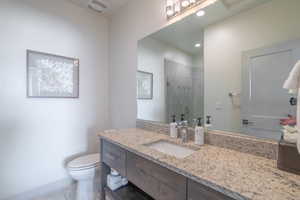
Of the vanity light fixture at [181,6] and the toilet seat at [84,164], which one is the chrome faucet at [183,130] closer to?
the vanity light fixture at [181,6]

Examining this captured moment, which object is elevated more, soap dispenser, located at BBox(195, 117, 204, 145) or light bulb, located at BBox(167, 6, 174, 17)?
light bulb, located at BBox(167, 6, 174, 17)

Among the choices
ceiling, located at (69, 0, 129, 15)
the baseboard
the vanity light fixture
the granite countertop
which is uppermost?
ceiling, located at (69, 0, 129, 15)

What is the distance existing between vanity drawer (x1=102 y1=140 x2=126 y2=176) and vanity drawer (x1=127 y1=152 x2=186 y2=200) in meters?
0.08

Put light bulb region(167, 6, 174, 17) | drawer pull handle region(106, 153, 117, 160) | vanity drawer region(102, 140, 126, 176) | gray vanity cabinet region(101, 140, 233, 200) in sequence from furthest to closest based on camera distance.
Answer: light bulb region(167, 6, 174, 17) < drawer pull handle region(106, 153, 117, 160) < vanity drawer region(102, 140, 126, 176) < gray vanity cabinet region(101, 140, 233, 200)

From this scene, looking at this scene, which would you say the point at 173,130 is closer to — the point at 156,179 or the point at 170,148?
the point at 170,148

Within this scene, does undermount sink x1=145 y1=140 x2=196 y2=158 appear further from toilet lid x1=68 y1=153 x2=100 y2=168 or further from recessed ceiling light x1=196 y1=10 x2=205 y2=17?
recessed ceiling light x1=196 y1=10 x2=205 y2=17

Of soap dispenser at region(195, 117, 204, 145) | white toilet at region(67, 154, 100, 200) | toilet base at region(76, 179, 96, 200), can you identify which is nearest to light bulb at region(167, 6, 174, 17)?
soap dispenser at region(195, 117, 204, 145)

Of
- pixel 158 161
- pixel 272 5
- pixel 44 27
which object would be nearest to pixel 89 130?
pixel 44 27

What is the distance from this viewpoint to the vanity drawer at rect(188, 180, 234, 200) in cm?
62

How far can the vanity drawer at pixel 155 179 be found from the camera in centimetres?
78

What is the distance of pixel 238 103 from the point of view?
1081 mm

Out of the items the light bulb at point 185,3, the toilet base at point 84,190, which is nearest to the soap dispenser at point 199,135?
the light bulb at point 185,3

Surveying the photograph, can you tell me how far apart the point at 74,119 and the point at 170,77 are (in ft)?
4.76

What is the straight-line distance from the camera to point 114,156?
130 centimetres
